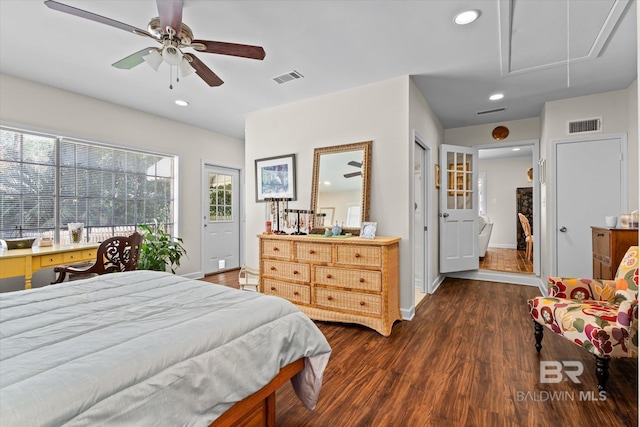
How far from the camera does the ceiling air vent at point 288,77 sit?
3.06 meters

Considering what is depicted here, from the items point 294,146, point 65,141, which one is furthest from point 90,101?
point 294,146

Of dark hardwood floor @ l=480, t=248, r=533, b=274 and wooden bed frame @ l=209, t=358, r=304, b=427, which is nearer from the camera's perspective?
wooden bed frame @ l=209, t=358, r=304, b=427

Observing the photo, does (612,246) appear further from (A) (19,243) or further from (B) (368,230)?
(A) (19,243)

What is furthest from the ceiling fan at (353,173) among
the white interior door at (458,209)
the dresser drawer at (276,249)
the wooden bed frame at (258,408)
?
the wooden bed frame at (258,408)

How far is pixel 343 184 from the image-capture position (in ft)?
11.5

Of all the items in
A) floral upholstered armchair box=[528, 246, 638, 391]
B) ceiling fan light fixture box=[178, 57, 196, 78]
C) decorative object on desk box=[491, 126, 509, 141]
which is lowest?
floral upholstered armchair box=[528, 246, 638, 391]

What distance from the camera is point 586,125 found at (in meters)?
3.70

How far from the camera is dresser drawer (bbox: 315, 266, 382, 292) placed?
2.85m

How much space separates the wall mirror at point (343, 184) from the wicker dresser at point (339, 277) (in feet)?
1.39

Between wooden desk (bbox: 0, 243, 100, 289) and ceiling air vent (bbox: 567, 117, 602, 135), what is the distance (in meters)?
6.01

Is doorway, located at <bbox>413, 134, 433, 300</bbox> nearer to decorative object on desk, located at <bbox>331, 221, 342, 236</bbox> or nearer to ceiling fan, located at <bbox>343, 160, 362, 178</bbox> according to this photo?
ceiling fan, located at <bbox>343, 160, 362, 178</bbox>

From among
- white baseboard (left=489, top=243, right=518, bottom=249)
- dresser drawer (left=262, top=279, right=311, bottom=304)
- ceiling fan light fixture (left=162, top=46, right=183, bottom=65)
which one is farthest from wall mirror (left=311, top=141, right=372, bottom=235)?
white baseboard (left=489, top=243, right=518, bottom=249)

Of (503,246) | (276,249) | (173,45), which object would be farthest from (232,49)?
(503,246)

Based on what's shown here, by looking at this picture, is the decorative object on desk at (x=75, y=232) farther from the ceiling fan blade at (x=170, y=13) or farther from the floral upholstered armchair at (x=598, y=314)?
the floral upholstered armchair at (x=598, y=314)
